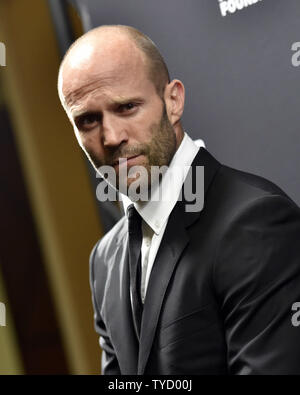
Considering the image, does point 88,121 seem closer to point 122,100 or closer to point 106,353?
point 122,100

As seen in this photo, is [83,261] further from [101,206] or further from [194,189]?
[194,189]

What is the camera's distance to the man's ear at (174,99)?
771 millimetres

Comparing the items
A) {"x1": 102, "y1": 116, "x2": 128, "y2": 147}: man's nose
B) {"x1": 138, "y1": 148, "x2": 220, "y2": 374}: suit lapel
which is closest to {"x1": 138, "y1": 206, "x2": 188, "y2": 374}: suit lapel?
{"x1": 138, "y1": 148, "x2": 220, "y2": 374}: suit lapel

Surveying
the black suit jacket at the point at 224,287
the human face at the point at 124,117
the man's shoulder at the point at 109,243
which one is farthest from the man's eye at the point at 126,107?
the man's shoulder at the point at 109,243

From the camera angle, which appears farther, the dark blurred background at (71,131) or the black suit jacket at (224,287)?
the dark blurred background at (71,131)

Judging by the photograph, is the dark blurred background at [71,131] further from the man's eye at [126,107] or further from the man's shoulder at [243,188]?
the man's eye at [126,107]

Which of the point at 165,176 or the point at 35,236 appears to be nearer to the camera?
the point at 165,176

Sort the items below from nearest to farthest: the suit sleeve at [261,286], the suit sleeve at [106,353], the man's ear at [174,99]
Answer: the suit sleeve at [261,286] < the man's ear at [174,99] < the suit sleeve at [106,353]

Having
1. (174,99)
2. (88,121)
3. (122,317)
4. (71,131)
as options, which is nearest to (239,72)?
(174,99)

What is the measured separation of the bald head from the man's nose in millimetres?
53
